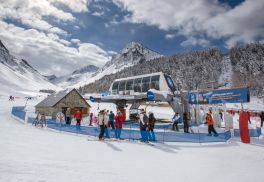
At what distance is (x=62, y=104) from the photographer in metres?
33.1

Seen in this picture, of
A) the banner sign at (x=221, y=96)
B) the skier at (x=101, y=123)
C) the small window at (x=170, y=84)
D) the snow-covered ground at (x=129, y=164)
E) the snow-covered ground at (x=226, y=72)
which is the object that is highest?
the snow-covered ground at (x=226, y=72)

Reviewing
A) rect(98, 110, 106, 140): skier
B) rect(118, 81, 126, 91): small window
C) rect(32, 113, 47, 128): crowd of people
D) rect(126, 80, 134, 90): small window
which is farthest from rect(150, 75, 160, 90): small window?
rect(98, 110, 106, 140): skier

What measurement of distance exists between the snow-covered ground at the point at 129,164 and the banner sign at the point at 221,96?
5710 millimetres

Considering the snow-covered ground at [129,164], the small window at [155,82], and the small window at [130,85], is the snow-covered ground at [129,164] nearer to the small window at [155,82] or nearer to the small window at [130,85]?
the small window at [155,82]

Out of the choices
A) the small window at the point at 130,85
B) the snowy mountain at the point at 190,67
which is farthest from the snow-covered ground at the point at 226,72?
the small window at the point at 130,85

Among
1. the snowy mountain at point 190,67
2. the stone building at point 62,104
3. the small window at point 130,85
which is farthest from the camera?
the snowy mountain at point 190,67

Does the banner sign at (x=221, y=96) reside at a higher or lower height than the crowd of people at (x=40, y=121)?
higher

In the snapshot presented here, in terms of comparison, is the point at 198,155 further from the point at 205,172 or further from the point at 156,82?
the point at 156,82

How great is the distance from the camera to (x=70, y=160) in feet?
30.6

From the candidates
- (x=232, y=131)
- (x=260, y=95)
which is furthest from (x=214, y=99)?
(x=260, y=95)

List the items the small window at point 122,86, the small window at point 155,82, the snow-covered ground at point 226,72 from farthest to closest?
1. the snow-covered ground at point 226,72
2. the small window at point 122,86
3. the small window at point 155,82

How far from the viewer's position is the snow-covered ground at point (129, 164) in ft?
24.4

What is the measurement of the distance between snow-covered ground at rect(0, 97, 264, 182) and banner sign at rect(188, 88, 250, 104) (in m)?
5.71

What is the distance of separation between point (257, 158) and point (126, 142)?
7156 mm
